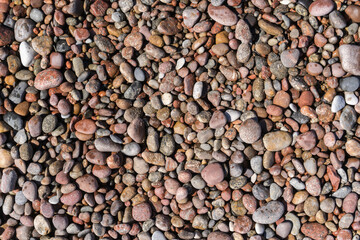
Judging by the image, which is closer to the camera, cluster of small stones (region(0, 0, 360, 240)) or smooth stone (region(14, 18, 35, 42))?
cluster of small stones (region(0, 0, 360, 240))

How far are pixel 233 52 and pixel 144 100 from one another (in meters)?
0.65

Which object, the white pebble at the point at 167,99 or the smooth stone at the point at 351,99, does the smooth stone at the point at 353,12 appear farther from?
the white pebble at the point at 167,99

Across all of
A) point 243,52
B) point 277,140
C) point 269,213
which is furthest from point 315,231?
point 243,52

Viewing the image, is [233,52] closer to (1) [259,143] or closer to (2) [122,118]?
(1) [259,143]

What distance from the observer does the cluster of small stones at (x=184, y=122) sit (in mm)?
2035

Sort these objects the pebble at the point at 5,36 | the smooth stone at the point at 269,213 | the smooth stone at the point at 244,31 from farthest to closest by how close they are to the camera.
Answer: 1. the pebble at the point at 5,36
2. the smooth stone at the point at 244,31
3. the smooth stone at the point at 269,213

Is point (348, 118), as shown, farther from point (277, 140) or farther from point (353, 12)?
point (353, 12)

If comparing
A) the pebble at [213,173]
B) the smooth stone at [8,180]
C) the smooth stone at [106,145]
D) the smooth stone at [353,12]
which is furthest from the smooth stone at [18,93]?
the smooth stone at [353,12]

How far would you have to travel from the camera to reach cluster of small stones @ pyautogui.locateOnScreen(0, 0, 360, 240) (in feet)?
6.68

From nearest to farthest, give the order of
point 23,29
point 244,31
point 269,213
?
1. point 269,213
2. point 244,31
3. point 23,29

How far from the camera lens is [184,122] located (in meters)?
2.12

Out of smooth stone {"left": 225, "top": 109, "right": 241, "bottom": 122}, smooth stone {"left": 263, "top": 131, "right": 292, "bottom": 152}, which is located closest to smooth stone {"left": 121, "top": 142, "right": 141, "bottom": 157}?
smooth stone {"left": 225, "top": 109, "right": 241, "bottom": 122}

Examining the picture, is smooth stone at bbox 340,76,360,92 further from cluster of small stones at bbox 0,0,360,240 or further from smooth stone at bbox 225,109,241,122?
smooth stone at bbox 225,109,241,122

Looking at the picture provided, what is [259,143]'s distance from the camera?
205cm
